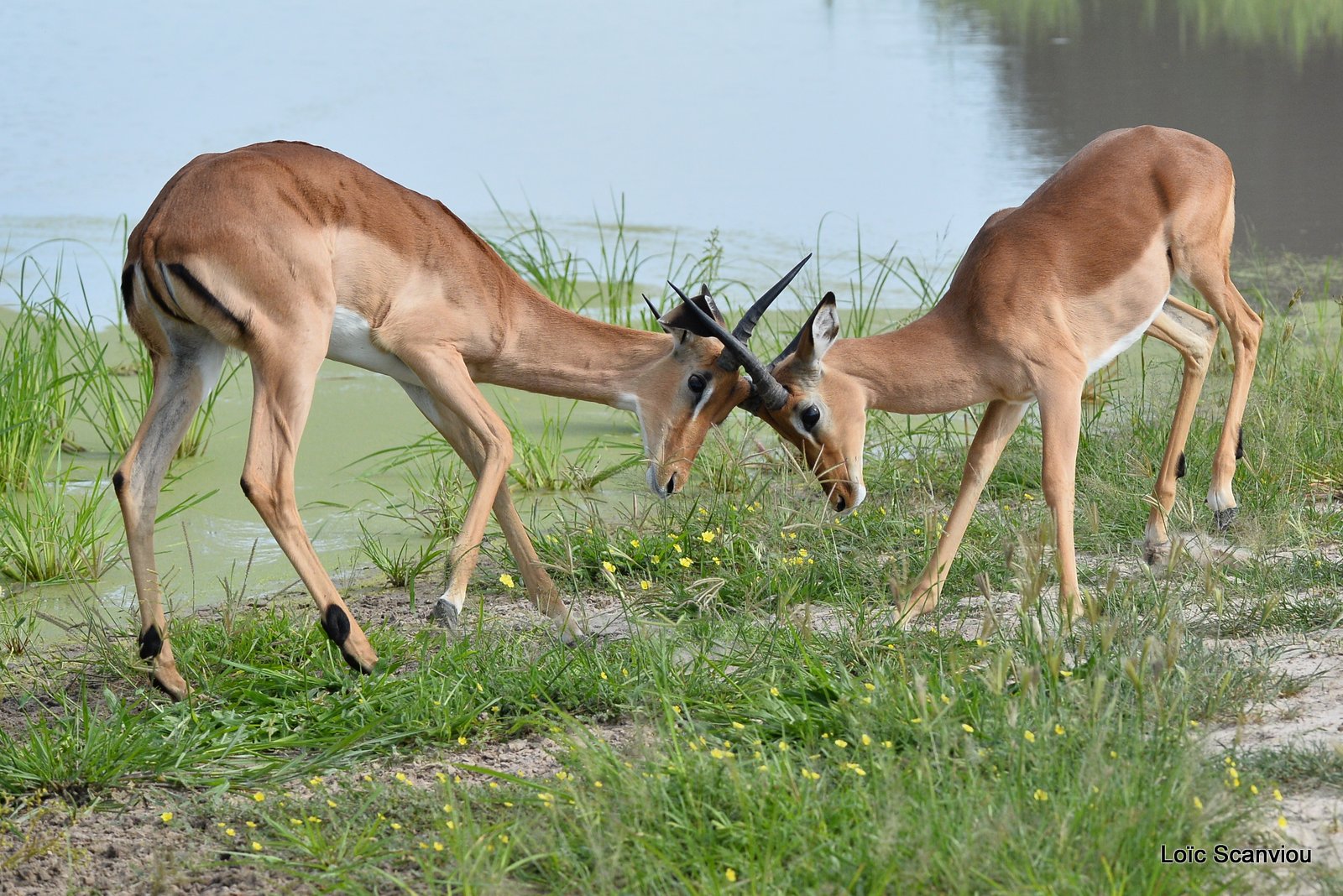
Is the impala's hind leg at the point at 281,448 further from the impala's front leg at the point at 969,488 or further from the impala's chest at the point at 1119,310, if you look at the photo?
the impala's chest at the point at 1119,310

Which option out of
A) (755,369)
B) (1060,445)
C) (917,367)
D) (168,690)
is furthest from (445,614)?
(1060,445)

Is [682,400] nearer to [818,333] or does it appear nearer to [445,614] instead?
[818,333]

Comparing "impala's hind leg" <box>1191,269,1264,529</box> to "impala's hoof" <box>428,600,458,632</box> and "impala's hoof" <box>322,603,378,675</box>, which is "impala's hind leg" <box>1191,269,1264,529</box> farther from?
"impala's hoof" <box>322,603,378,675</box>

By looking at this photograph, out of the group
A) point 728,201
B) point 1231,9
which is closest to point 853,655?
point 728,201

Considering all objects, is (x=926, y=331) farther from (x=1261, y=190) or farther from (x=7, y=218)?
(x=7, y=218)

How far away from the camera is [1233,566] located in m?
4.67

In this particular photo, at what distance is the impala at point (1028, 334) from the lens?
4660 millimetres

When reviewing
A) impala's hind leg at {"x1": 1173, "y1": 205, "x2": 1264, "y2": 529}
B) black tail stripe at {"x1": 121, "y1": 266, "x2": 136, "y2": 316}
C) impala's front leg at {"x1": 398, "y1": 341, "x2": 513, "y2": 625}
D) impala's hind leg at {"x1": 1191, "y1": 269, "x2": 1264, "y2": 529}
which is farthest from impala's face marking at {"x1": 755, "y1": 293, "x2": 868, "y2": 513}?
black tail stripe at {"x1": 121, "y1": 266, "x2": 136, "y2": 316}

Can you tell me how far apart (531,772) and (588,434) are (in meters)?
3.79

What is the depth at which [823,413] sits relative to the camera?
4.71 meters

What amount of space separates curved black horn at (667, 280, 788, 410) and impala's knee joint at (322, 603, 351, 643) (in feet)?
4.70

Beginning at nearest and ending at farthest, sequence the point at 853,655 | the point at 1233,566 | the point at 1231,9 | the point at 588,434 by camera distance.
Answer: the point at 853,655 < the point at 1233,566 < the point at 588,434 < the point at 1231,9

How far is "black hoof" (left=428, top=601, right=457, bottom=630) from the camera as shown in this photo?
4.64 m

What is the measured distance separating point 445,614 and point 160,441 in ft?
3.36
